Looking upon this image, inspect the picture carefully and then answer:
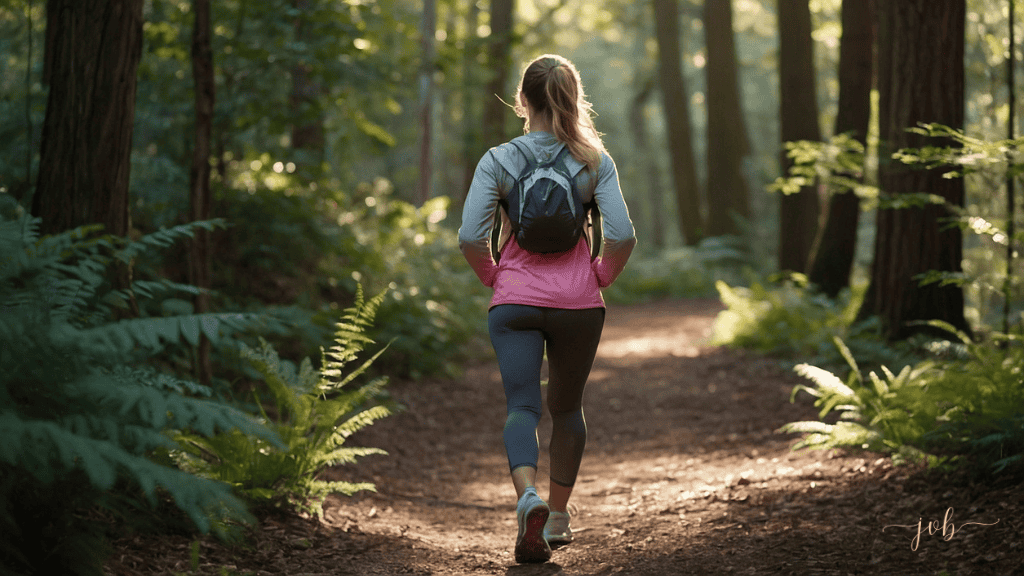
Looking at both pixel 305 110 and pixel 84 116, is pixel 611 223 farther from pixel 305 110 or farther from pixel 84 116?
pixel 305 110

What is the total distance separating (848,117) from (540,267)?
845cm

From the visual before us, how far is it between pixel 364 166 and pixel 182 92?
114ft

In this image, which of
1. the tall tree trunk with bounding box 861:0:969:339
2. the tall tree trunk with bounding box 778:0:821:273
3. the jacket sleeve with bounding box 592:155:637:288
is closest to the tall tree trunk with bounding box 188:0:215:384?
the jacket sleeve with bounding box 592:155:637:288

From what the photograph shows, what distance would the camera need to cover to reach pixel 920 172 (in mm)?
6809

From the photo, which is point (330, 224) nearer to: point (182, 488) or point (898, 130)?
point (898, 130)

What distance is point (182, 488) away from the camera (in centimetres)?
230

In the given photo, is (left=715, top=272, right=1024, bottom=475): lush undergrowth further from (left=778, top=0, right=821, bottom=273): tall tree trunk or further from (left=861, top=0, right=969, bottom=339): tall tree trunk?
(left=778, top=0, right=821, bottom=273): tall tree trunk

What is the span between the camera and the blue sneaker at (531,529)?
3482 mm

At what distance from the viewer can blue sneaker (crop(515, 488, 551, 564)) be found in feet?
11.4

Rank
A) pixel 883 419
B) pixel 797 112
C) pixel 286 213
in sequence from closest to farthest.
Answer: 1. pixel 883 419
2. pixel 286 213
3. pixel 797 112

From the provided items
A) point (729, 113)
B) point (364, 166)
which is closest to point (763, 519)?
point (729, 113)

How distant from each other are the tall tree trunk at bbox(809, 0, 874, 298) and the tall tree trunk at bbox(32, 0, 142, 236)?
8.57 meters

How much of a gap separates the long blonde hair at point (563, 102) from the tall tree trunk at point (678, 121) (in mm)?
19173

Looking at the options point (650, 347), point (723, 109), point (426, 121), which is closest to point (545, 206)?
point (650, 347)
